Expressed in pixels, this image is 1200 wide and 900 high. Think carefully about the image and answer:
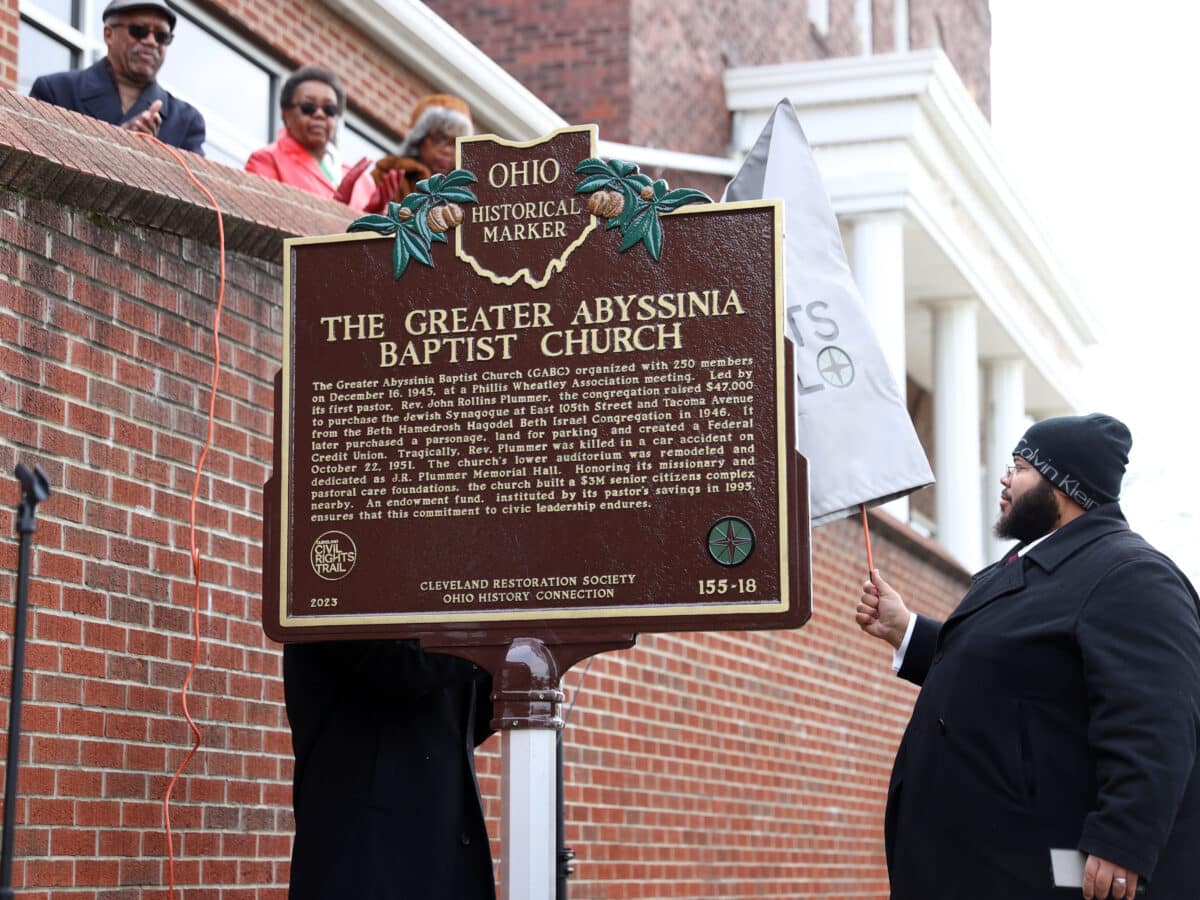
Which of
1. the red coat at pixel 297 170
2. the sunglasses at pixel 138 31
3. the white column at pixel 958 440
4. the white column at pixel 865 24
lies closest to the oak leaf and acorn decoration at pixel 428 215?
the sunglasses at pixel 138 31

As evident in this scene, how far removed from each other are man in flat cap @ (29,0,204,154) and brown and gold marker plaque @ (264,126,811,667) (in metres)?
1.91

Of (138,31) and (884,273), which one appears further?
(884,273)

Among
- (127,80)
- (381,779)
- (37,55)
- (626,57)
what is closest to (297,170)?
(127,80)

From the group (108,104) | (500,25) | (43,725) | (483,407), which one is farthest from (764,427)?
(500,25)

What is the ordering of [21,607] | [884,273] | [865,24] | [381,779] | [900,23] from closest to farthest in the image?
[21,607]
[381,779]
[884,273]
[865,24]
[900,23]

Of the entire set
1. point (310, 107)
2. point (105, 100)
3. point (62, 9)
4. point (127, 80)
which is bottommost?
point (105, 100)

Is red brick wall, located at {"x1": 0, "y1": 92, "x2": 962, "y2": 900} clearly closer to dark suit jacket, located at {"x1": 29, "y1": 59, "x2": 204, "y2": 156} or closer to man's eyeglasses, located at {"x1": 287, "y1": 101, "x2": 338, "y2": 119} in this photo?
dark suit jacket, located at {"x1": 29, "y1": 59, "x2": 204, "y2": 156}

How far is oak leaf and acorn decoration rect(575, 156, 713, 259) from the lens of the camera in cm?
473

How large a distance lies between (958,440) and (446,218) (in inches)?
473

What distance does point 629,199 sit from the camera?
4777mm

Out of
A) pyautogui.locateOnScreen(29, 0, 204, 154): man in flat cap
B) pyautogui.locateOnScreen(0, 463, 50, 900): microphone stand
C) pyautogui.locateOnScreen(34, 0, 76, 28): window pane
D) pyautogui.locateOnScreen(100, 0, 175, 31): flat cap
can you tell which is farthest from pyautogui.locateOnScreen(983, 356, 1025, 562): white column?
pyautogui.locateOnScreen(0, 463, 50, 900): microphone stand

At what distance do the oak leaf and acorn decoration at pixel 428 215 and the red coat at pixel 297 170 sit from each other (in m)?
2.56

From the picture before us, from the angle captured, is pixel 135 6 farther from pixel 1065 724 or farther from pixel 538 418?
pixel 1065 724

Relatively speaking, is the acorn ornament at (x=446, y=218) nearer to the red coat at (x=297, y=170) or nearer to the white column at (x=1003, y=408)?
the red coat at (x=297, y=170)
